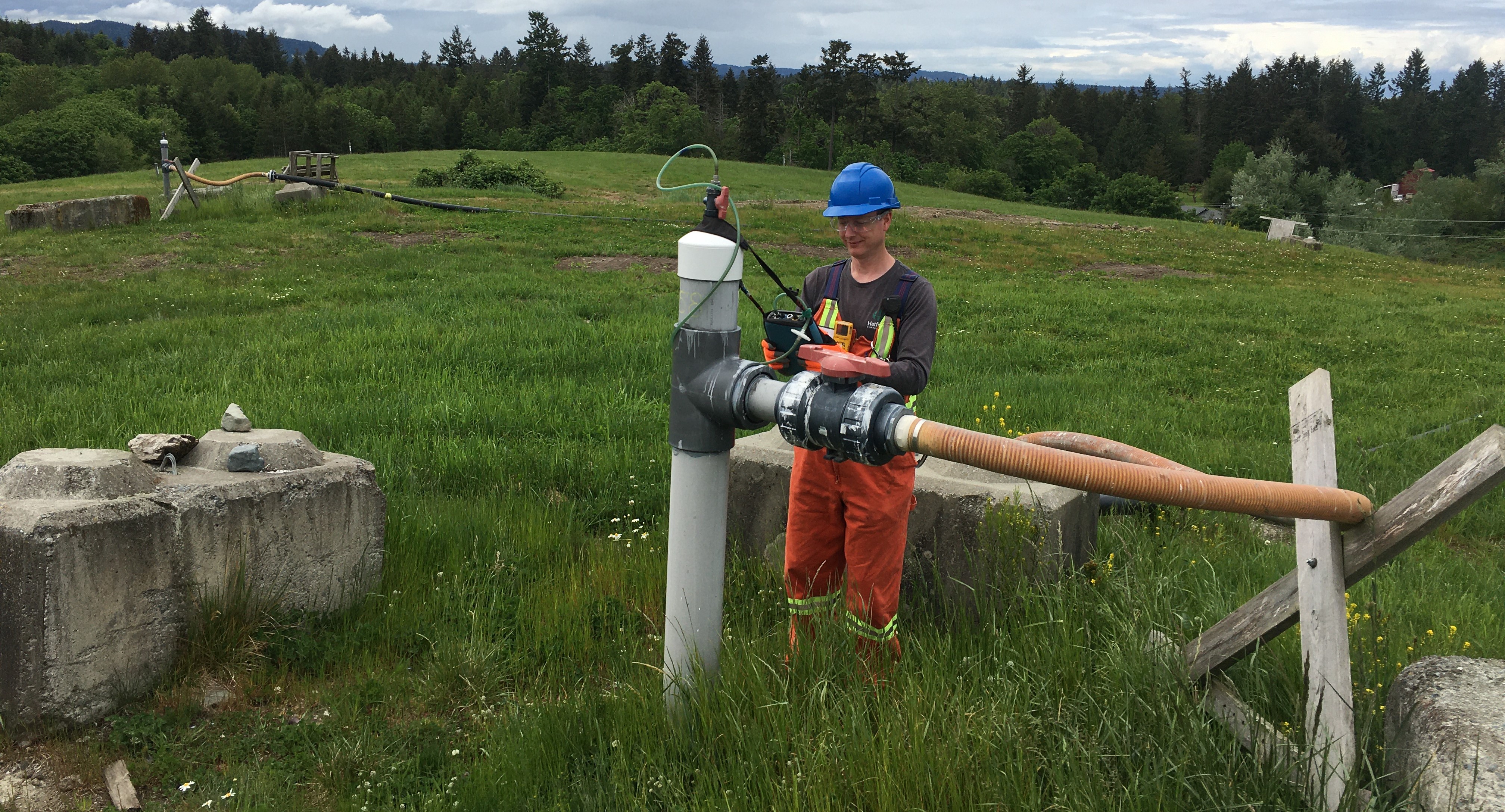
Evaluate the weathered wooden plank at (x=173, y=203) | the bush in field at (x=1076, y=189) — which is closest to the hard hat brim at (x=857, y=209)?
the weathered wooden plank at (x=173, y=203)

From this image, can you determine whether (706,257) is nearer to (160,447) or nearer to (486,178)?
(160,447)

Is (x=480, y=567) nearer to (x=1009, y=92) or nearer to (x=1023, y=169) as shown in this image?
(x=1023, y=169)

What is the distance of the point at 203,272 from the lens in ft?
41.2

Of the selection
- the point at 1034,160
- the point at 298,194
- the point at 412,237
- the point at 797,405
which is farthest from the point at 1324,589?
the point at 1034,160

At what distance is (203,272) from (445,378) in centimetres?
691

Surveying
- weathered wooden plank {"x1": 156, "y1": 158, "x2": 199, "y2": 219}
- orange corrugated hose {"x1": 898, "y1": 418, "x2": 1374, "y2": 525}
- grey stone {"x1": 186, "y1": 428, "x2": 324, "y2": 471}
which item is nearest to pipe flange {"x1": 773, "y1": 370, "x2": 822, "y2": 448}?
orange corrugated hose {"x1": 898, "y1": 418, "x2": 1374, "y2": 525}

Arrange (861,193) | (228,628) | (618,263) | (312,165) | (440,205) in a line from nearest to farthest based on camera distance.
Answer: (861,193) → (228,628) → (618,263) → (440,205) → (312,165)

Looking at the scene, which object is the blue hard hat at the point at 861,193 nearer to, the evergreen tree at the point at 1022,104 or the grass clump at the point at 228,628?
the grass clump at the point at 228,628

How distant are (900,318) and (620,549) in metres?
1.88

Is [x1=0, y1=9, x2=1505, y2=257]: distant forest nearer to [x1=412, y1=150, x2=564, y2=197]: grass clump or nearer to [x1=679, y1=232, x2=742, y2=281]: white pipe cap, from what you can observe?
[x1=412, y1=150, x2=564, y2=197]: grass clump

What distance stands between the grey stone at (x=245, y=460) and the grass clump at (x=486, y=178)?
79.1 feet

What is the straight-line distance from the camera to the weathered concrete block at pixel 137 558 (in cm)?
312

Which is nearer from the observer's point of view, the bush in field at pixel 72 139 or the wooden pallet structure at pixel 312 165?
the wooden pallet structure at pixel 312 165

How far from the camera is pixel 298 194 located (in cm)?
1817
